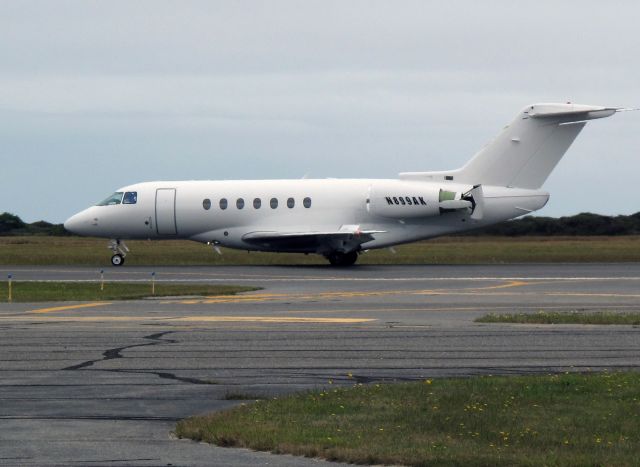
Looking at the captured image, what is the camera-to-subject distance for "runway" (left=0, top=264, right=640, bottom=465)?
11719 millimetres

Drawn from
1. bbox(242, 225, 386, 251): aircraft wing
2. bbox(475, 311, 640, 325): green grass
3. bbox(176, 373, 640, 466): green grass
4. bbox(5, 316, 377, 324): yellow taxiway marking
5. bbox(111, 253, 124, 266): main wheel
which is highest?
bbox(242, 225, 386, 251): aircraft wing

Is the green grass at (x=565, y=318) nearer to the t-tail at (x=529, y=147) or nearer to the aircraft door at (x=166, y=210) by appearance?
the t-tail at (x=529, y=147)

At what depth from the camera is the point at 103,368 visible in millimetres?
16953

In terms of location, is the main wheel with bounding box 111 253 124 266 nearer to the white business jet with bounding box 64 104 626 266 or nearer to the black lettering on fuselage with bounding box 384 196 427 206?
the white business jet with bounding box 64 104 626 266

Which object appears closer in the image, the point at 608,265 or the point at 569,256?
the point at 608,265

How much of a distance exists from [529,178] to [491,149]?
6.27 ft

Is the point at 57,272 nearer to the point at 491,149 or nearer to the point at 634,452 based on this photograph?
the point at 491,149

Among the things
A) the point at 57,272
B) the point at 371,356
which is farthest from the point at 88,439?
the point at 57,272

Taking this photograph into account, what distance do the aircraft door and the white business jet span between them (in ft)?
0.14

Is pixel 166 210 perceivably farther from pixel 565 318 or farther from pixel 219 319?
pixel 565 318

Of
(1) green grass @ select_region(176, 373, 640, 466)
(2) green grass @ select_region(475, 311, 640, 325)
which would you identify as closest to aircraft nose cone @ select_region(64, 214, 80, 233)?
(2) green grass @ select_region(475, 311, 640, 325)

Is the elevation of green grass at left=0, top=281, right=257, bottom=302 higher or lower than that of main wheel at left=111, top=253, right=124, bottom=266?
lower

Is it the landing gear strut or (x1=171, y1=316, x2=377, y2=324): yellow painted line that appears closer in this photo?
(x1=171, y1=316, x2=377, y2=324): yellow painted line

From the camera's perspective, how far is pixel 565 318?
79.3ft
